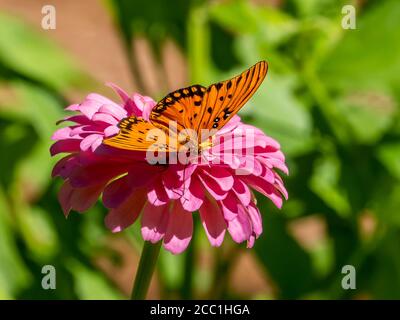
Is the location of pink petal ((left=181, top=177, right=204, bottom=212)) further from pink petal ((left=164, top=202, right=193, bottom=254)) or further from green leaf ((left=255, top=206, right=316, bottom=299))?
green leaf ((left=255, top=206, right=316, bottom=299))

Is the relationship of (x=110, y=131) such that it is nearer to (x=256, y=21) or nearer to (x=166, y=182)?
(x=166, y=182)

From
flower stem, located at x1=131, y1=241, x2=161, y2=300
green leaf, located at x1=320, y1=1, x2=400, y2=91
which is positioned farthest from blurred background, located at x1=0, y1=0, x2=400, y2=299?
flower stem, located at x1=131, y1=241, x2=161, y2=300

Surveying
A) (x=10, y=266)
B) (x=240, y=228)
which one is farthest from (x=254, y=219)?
(x=10, y=266)

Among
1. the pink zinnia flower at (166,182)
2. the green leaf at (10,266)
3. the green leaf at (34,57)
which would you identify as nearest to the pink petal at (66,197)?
the pink zinnia flower at (166,182)

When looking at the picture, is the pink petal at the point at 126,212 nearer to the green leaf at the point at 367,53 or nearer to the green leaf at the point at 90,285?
the green leaf at the point at 90,285
